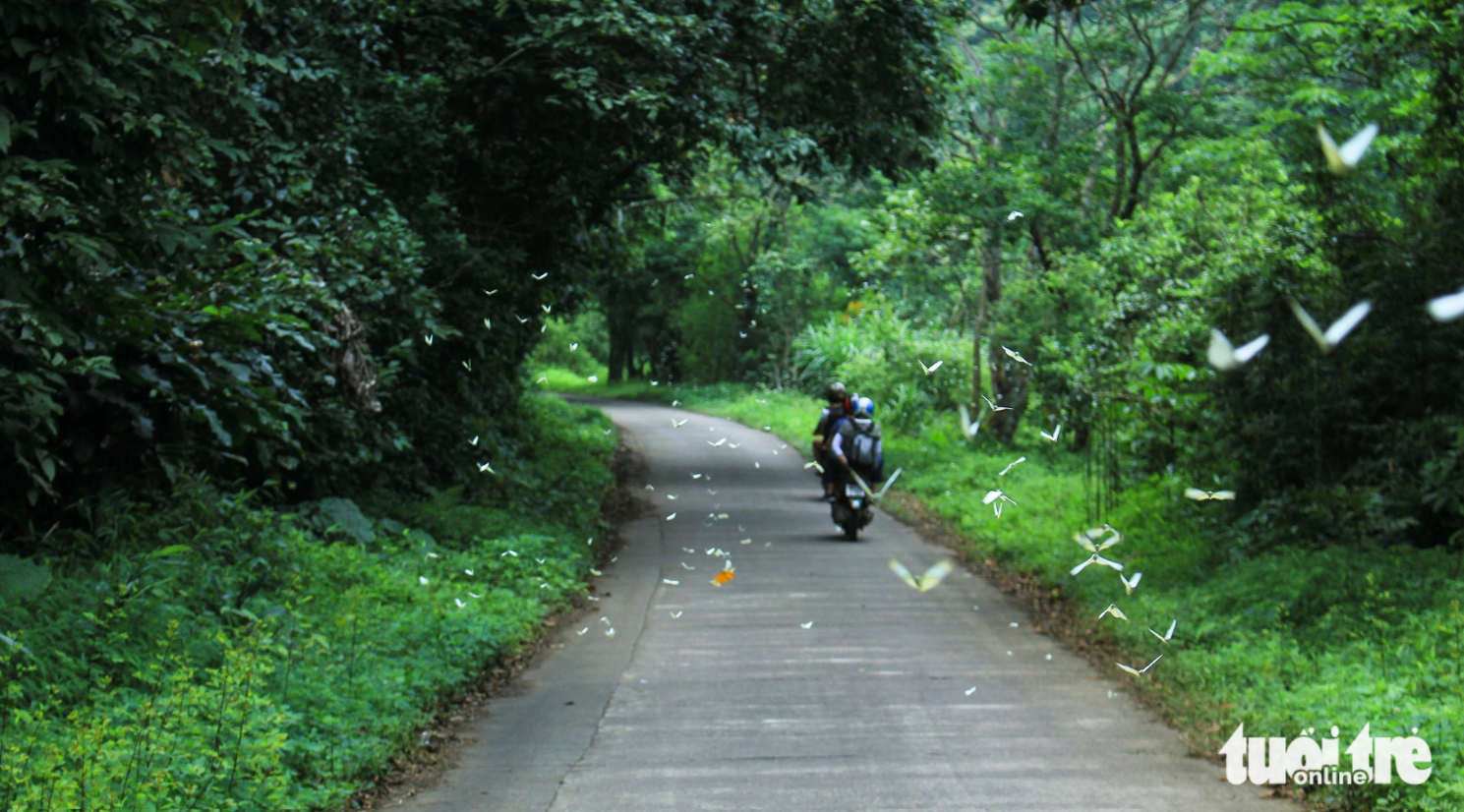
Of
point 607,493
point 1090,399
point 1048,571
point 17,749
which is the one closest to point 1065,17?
point 1090,399

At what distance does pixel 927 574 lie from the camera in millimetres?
12141

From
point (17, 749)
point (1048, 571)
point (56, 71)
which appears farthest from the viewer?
point (1048, 571)

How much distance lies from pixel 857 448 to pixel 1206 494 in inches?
178

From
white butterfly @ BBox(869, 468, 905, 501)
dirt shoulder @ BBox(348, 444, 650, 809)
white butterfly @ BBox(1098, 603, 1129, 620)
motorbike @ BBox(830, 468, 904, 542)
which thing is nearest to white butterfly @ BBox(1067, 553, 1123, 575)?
white butterfly @ BBox(1098, 603, 1129, 620)

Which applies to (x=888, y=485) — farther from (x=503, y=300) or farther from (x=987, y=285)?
(x=987, y=285)

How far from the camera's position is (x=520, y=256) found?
14.4m

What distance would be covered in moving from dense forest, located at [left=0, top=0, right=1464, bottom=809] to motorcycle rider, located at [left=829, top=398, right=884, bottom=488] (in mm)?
1783

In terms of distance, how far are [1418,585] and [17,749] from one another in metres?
7.58

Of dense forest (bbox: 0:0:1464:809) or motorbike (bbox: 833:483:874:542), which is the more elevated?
dense forest (bbox: 0:0:1464:809)

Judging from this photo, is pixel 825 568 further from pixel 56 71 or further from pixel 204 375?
pixel 56 71

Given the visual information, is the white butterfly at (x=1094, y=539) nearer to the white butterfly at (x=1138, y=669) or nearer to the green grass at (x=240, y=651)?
the white butterfly at (x=1138, y=669)

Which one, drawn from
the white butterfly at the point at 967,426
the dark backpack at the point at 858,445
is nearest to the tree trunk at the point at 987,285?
the white butterfly at the point at 967,426

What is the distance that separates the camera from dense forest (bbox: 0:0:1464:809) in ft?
20.4

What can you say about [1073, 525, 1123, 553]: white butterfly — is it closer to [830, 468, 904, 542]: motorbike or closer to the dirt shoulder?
[830, 468, 904, 542]: motorbike
